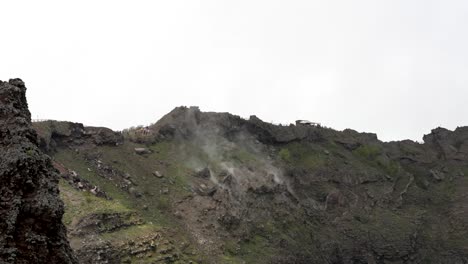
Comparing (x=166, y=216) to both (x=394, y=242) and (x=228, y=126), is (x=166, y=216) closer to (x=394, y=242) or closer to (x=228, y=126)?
(x=228, y=126)

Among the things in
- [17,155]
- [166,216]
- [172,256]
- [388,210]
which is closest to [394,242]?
[388,210]

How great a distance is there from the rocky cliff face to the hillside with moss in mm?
17879

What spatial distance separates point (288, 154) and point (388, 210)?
11143 millimetres

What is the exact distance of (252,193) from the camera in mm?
43344

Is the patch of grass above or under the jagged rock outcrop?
above

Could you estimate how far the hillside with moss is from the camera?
31.3 m

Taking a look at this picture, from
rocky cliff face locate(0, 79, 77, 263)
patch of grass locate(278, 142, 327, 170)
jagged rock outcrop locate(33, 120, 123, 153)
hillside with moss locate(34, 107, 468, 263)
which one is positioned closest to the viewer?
rocky cliff face locate(0, 79, 77, 263)

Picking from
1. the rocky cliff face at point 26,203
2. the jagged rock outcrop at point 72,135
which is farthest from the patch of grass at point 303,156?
the rocky cliff face at point 26,203

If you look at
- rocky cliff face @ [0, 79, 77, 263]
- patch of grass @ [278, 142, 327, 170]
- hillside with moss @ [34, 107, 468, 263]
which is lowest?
rocky cliff face @ [0, 79, 77, 263]

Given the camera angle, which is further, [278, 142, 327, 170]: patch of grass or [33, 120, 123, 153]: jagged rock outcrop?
[278, 142, 327, 170]: patch of grass

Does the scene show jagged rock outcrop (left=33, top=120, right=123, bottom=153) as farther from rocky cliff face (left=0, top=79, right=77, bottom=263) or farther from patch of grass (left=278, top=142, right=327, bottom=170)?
rocky cliff face (left=0, top=79, right=77, bottom=263)

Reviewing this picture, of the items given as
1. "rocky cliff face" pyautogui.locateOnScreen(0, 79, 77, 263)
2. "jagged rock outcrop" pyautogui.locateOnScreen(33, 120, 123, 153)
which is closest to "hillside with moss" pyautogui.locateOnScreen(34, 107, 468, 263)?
"jagged rock outcrop" pyautogui.locateOnScreen(33, 120, 123, 153)

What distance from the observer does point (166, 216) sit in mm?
36625

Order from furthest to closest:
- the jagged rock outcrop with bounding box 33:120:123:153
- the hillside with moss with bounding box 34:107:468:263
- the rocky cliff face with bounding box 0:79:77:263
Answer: the jagged rock outcrop with bounding box 33:120:123:153 < the hillside with moss with bounding box 34:107:468:263 < the rocky cliff face with bounding box 0:79:77:263
